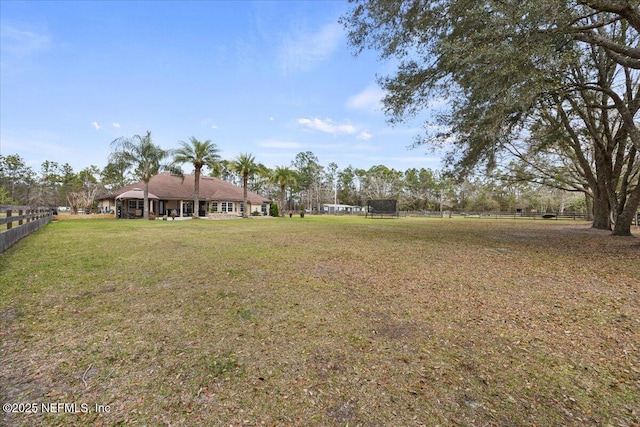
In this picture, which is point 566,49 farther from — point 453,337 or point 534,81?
point 453,337

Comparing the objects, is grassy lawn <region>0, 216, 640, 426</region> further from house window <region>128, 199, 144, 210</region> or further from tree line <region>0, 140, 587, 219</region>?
house window <region>128, 199, 144, 210</region>

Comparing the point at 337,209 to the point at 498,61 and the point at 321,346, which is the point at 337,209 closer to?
the point at 498,61

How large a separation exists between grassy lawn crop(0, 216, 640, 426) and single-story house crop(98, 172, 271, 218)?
26825 mm

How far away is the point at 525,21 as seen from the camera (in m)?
5.98

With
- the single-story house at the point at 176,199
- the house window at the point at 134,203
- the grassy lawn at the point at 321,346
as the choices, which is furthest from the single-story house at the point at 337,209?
the grassy lawn at the point at 321,346

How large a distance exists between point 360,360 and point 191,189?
1376 inches

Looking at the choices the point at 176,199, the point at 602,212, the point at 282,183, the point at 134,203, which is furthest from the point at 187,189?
the point at 602,212

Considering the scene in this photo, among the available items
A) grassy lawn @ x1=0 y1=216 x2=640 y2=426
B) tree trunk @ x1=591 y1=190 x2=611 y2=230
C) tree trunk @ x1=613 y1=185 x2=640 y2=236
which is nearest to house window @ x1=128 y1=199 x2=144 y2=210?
grassy lawn @ x1=0 y1=216 x2=640 y2=426

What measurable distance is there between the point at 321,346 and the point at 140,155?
96.0 feet

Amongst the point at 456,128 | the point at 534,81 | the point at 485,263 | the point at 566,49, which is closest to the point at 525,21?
the point at 534,81

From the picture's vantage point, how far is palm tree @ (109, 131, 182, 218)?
Result: 83.5 feet

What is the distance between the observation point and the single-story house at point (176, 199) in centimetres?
2855

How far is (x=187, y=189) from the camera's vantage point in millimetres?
33125

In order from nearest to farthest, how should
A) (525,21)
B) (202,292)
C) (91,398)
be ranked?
1. (91,398)
2. (202,292)
3. (525,21)
